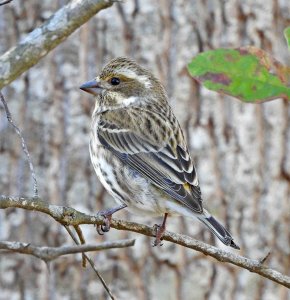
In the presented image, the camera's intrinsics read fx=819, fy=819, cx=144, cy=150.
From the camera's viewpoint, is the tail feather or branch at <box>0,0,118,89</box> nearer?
the tail feather

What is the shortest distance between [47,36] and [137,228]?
96cm

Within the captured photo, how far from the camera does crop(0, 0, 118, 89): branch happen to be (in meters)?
3.51

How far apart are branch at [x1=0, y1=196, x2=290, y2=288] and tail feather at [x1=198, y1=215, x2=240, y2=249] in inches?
7.5

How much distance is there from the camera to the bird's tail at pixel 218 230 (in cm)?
340

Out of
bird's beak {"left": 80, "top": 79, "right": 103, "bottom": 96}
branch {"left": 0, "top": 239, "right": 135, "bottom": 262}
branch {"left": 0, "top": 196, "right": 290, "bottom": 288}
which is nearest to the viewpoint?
branch {"left": 0, "top": 239, "right": 135, "bottom": 262}

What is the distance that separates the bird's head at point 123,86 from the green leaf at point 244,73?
189 cm

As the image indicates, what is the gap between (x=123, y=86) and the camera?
459cm

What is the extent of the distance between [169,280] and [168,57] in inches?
56.9

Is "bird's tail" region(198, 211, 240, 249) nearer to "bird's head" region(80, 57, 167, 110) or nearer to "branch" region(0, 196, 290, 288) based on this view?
"branch" region(0, 196, 290, 288)

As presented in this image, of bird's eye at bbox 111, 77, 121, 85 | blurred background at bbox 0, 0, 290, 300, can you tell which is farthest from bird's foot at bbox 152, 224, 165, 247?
blurred background at bbox 0, 0, 290, 300

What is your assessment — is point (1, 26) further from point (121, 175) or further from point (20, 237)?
point (121, 175)

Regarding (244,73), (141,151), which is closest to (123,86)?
(141,151)

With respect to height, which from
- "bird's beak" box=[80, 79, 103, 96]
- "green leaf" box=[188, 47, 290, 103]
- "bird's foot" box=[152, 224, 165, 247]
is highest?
"bird's beak" box=[80, 79, 103, 96]

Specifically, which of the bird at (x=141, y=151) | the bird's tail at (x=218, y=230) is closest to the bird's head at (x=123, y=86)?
the bird at (x=141, y=151)
